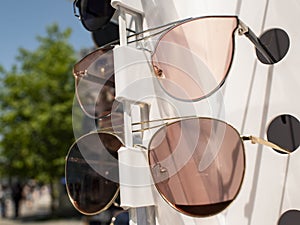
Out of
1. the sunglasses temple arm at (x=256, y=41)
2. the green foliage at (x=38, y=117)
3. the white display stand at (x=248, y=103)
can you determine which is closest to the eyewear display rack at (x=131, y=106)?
the white display stand at (x=248, y=103)

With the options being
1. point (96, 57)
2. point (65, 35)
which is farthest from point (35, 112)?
point (96, 57)

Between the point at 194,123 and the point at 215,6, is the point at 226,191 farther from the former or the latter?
the point at 215,6

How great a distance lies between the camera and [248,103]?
25.3 inches

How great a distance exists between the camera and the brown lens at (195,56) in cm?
53

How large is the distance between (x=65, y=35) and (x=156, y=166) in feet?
24.6

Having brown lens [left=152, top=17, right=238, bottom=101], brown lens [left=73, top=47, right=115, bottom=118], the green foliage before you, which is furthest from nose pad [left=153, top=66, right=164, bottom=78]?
the green foliage

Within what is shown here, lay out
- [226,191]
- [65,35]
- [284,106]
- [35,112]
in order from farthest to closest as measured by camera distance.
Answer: [65,35]
[35,112]
[284,106]
[226,191]

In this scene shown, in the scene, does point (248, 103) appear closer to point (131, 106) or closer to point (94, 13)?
point (131, 106)

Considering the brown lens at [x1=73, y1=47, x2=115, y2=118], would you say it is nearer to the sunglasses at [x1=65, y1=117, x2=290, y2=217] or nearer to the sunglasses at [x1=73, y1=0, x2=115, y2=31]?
the sunglasses at [x1=73, y1=0, x2=115, y2=31]

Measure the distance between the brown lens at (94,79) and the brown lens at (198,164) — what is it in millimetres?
215

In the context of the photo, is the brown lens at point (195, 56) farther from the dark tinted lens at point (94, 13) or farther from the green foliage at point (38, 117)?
the green foliage at point (38, 117)

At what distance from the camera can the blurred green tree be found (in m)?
6.86

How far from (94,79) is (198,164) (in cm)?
34

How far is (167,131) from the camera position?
0.54m
